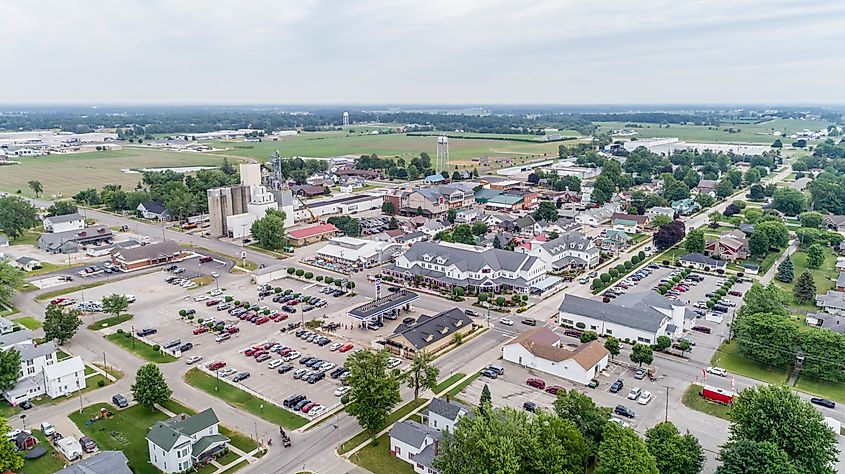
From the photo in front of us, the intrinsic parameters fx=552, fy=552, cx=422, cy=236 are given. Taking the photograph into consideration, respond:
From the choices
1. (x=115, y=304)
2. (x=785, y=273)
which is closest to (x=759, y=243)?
(x=785, y=273)

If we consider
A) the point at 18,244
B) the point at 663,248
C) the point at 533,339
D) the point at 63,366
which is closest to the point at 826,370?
the point at 533,339

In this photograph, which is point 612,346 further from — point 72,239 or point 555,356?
point 72,239

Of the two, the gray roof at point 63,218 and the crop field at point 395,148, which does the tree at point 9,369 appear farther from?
the crop field at point 395,148

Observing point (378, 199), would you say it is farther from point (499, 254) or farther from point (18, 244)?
point (18, 244)

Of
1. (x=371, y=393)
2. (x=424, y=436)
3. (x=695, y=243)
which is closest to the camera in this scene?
(x=424, y=436)

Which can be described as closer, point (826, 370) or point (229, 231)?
point (826, 370)

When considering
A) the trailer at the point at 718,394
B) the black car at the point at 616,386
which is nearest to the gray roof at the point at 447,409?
the black car at the point at 616,386
